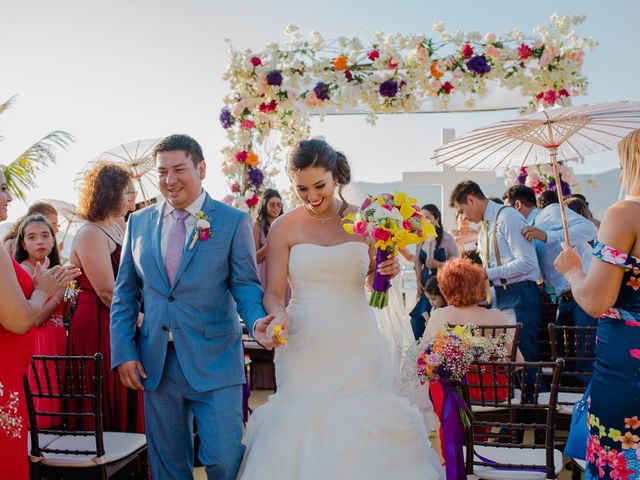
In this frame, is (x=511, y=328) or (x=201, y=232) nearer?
(x=201, y=232)

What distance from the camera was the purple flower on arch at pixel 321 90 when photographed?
7.62m

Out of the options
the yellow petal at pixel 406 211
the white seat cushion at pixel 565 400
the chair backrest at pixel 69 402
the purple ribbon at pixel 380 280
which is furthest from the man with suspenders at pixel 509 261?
the chair backrest at pixel 69 402

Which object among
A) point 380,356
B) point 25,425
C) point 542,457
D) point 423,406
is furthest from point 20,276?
point 423,406

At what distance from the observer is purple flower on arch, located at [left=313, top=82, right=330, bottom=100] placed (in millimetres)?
7621

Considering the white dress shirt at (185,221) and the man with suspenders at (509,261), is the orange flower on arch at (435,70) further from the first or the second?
the white dress shirt at (185,221)

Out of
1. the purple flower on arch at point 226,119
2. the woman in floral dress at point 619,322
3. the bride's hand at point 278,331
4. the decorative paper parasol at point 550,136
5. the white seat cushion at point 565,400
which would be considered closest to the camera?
the woman in floral dress at point 619,322

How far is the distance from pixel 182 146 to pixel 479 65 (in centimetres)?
513

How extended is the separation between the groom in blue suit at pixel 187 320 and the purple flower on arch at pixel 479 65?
503 cm

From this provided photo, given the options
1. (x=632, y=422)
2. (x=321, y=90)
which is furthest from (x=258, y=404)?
(x=632, y=422)

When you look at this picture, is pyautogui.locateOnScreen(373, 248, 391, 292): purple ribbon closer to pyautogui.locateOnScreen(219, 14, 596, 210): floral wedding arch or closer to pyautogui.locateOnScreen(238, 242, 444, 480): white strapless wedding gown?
pyautogui.locateOnScreen(238, 242, 444, 480): white strapless wedding gown

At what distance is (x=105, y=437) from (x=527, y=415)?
370 cm

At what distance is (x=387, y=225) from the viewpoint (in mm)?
3105

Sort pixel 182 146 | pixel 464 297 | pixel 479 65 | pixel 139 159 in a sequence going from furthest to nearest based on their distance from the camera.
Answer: pixel 479 65 → pixel 139 159 → pixel 464 297 → pixel 182 146

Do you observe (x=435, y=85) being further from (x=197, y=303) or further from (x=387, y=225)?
(x=197, y=303)
